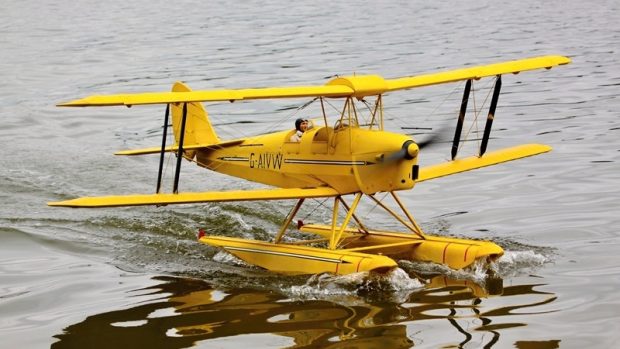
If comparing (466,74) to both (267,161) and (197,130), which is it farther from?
(197,130)

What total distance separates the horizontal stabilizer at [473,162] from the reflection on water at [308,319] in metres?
2.52

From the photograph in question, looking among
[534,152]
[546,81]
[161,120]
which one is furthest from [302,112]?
[534,152]

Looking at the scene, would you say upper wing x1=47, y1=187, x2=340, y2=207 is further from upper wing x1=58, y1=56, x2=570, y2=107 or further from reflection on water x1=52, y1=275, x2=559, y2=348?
upper wing x1=58, y1=56, x2=570, y2=107

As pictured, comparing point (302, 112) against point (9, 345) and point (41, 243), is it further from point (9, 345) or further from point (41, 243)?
point (9, 345)

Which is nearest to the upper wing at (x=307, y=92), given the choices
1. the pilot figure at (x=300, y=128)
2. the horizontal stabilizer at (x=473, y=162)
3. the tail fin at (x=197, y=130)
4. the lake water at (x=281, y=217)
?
the pilot figure at (x=300, y=128)

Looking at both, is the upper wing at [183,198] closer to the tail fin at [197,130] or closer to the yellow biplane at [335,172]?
the yellow biplane at [335,172]

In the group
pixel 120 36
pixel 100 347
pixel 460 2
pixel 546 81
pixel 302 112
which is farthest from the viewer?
pixel 460 2

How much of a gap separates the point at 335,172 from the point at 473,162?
2737 mm

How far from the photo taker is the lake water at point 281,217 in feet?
35.4

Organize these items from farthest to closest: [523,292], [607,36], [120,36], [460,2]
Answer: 1. [460,2]
2. [120,36]
3. [607,36]
4. [523,292]

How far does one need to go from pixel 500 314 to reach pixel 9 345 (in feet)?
17.8

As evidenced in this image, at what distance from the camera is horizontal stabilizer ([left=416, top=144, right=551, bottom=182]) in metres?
14.6

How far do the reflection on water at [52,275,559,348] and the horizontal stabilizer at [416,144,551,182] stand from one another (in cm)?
252

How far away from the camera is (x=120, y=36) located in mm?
47188
